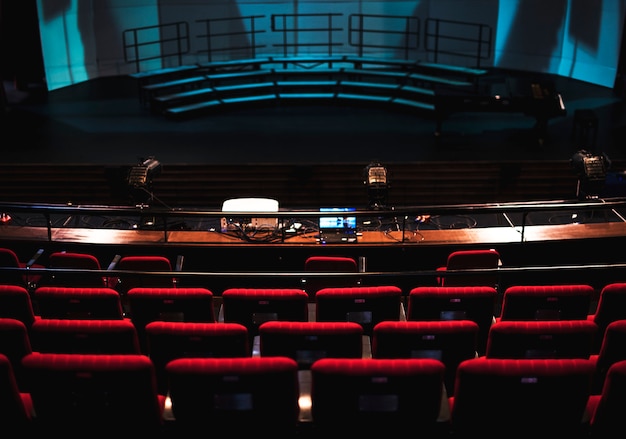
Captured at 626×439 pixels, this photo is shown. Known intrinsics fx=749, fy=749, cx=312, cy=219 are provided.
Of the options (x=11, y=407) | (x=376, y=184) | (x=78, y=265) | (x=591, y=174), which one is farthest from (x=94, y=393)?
(x=591, y=174)

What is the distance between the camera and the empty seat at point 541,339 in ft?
11.6

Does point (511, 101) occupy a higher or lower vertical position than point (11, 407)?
higher

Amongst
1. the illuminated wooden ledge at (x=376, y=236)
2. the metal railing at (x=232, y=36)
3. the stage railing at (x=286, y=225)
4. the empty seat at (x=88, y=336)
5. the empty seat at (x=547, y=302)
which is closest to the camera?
the empty seat at (x=88, y=336)

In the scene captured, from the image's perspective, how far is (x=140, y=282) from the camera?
5391mm

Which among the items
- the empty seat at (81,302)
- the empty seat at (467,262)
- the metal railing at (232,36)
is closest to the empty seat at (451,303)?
the empty seat at (467,262)

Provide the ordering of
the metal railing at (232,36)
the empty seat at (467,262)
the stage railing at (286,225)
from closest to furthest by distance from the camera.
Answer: the stage railing at (286,225), the empty seat at (467,262), the metal railing at (232,36)

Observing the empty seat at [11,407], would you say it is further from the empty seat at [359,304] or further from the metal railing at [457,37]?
the metal railing at [457,37]

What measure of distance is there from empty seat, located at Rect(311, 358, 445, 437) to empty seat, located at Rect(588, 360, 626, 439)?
0.68 metres

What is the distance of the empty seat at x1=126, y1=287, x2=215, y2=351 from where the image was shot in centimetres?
401

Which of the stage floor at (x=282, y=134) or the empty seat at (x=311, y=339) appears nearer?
the empty seat at (x=311, y=339)

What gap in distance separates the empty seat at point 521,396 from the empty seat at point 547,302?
0.92 meters

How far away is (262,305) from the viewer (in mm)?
4047

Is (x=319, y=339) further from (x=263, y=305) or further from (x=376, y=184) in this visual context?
(x=376, y=184)

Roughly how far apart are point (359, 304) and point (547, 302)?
1033 mm
